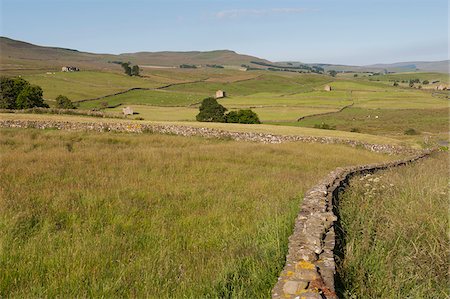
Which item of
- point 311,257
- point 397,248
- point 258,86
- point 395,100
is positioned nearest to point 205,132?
point 397,248

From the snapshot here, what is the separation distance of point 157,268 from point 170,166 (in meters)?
9.97

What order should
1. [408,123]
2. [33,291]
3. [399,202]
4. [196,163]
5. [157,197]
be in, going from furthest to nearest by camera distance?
[408,123], [196,163], [157,197], [399,202], [33,291]

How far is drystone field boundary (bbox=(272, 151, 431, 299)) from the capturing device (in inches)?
149

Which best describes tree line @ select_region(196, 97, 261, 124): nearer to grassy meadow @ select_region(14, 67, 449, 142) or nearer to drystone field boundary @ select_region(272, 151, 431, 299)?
grassy meadow @ select_region(14, 67, 449, 142)

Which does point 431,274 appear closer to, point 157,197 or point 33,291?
point 33,291

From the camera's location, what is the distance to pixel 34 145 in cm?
2047

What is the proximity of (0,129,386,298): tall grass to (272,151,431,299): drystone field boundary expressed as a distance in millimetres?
332

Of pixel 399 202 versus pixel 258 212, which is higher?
pixel 399 202

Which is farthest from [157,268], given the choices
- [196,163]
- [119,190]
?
[196,163]

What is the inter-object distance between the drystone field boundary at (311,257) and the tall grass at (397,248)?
0.27 m

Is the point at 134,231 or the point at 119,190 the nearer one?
the point at 134,231

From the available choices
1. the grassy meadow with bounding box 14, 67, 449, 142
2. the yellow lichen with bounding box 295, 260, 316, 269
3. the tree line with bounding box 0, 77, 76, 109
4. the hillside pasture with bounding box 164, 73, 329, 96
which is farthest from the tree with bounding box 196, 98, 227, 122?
the hillside pasture with bounding box 164, 73, 329, 96

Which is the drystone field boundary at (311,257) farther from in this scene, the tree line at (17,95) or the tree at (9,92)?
the tree at (9,92)

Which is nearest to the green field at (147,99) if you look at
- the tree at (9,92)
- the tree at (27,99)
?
the tree at (9,92)
